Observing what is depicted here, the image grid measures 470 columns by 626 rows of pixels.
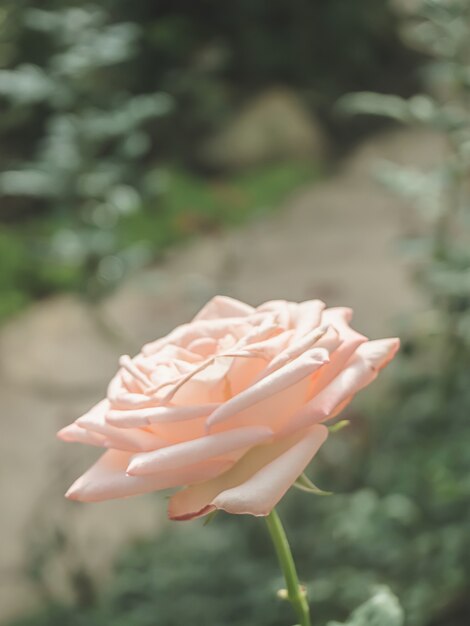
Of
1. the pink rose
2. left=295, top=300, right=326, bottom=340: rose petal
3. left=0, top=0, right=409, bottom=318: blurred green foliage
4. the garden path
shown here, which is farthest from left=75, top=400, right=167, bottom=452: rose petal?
left=0, top=0, right=409, bottom=318: blurred green foliage

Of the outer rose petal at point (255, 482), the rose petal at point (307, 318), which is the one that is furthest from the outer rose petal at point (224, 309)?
the outer rose petal at point (255, 482)

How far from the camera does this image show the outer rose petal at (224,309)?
0.73 m

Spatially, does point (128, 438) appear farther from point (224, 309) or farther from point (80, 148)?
point (80, 148)

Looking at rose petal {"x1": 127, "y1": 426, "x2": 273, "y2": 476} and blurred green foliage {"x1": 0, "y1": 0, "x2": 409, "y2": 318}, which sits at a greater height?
blurred green foliage {"x1": 0, "y1": 0, "x2": 409, "y2": 318}

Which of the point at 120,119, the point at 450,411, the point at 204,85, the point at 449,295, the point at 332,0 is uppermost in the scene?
the point at 332,0

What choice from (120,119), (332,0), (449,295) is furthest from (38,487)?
(332,0)

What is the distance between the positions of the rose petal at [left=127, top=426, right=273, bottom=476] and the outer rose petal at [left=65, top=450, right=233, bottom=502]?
15mm

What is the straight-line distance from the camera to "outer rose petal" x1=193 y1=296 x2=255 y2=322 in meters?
0.73

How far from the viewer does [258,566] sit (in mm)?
2143

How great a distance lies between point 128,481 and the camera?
0.58 m

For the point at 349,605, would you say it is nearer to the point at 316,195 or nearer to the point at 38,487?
the point at 38,487

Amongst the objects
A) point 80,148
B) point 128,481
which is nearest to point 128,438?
point 128,481

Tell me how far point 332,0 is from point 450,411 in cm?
508

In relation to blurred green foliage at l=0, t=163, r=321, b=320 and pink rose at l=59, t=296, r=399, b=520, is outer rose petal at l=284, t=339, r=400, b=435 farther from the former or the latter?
blurred green foliage at l=0, t=163, r=321, b=320
